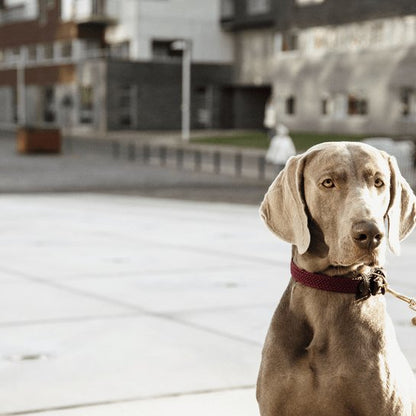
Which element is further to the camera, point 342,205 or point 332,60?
point 332,60

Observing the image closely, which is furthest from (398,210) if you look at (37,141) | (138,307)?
(37,141)

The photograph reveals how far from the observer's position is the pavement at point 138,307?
221 inches

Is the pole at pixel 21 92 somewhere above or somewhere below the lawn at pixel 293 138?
above

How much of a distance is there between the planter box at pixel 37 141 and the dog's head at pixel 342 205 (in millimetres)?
37768

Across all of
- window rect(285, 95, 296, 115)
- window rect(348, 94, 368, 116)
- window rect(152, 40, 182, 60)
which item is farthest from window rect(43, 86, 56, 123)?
window rect(348, 94, 368, 116)

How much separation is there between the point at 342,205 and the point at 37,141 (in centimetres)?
3815

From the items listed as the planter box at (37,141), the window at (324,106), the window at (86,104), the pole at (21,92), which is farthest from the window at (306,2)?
the pole at (21,92)

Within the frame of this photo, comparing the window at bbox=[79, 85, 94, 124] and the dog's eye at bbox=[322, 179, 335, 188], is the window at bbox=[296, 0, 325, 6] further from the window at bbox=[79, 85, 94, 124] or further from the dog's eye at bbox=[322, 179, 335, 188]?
the dog's eye at bbox=[322, 179, 335, 188]

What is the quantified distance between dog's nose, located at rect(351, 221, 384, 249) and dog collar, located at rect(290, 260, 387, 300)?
314mm

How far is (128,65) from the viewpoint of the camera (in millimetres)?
64000

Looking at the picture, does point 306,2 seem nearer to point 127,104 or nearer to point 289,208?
point 127,104

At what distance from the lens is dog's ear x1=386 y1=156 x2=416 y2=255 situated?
3.49 m

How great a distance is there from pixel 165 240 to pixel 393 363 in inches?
376

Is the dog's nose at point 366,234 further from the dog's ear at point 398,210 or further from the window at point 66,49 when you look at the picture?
the window at point 66,49
